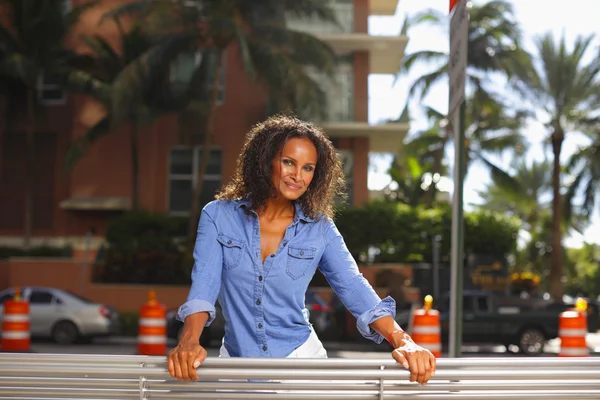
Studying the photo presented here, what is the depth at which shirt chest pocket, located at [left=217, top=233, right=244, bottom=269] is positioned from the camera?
136 inches

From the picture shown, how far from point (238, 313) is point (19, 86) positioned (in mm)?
30422

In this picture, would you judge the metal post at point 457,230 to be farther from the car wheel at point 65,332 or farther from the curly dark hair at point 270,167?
the car wheel at point 65,332

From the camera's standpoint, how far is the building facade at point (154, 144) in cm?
3222

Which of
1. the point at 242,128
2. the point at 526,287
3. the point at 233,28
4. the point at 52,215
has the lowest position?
the point at 526,287

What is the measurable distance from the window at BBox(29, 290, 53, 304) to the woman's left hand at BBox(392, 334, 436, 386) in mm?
19216

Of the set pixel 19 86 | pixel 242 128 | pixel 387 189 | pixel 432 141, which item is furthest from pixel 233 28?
pixel 387 189

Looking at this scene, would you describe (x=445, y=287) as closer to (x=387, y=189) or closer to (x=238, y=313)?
(x=387, y=189)

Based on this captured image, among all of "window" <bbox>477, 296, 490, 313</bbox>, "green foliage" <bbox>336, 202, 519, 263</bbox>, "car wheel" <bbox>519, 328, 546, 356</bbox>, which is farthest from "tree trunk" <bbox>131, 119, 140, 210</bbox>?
"car wheel" <bbox>519, 328, 546, 356</bbox>

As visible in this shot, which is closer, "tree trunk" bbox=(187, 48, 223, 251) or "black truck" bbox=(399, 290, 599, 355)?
"black truck" bbox=(399, 290, 599, 355)

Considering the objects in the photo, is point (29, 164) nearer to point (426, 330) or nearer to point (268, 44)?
point (268, 44)

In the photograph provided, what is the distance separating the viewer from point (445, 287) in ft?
100

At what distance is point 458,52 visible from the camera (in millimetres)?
7875

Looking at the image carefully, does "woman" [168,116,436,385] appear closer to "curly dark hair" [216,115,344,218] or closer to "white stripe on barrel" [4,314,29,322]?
"curly dark hair" [216,115,344,218]

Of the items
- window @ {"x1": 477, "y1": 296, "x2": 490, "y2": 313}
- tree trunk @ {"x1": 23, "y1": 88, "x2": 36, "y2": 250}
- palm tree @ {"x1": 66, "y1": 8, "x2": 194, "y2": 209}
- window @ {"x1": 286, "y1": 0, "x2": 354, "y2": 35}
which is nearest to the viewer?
window @ {"x1": 477, "y1": 296, "x2": 490, "y2": 313}
